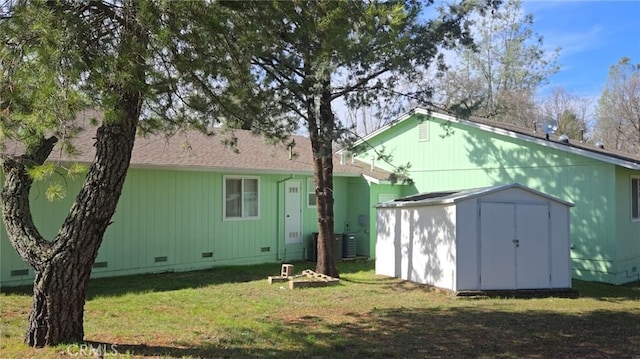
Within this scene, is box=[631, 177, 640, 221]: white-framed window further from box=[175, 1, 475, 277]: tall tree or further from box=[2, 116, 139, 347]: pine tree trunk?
box=[2, 116, 139, 347]: pine tree trunk

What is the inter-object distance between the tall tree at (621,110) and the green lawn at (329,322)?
75.3 ft

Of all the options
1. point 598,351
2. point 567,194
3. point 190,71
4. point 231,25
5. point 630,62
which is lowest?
point 598,351

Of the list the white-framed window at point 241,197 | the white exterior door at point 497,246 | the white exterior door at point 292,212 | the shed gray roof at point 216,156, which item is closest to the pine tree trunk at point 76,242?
the shed gray roof at point 216,156

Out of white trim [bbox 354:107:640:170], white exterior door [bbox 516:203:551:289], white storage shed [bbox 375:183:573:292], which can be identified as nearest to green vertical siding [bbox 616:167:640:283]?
white trim [bbox 354:107:640:170]

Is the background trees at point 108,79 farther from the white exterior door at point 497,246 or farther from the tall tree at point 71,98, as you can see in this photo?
the white exterior door at point 497,246

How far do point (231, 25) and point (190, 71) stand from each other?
2.19ft

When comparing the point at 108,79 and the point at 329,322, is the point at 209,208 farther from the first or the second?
the point at 108,79

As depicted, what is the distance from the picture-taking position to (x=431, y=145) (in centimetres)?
1560

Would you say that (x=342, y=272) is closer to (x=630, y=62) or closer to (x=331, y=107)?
(x=331, y=107)

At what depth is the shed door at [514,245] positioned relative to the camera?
31.7 feet

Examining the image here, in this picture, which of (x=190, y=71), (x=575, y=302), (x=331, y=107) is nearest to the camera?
(x=190, y=71)

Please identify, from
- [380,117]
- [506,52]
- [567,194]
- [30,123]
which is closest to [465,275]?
[380,117]

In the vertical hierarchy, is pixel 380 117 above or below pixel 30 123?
above

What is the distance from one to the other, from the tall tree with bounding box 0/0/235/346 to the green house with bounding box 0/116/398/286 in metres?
4.52
